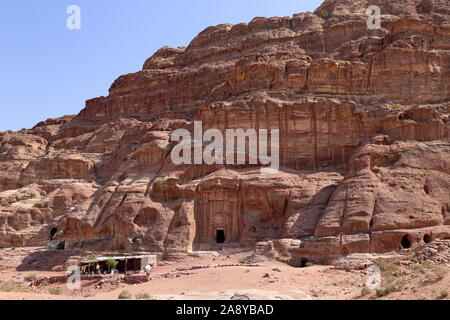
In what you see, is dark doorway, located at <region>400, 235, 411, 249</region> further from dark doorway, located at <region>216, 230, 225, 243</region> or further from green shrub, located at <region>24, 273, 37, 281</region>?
green shrub, located at <region>24, 273, 37, 281</region>

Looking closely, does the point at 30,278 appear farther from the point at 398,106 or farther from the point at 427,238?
the point at 398,106

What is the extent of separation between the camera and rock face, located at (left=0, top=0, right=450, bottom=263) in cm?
3156

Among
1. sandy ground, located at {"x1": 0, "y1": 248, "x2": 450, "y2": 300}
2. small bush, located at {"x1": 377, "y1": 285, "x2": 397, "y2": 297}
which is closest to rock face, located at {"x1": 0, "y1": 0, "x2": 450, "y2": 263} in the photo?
sandy ground, located at {"x1": 0, "y1": 248, "x2": 450, "y2": 300}

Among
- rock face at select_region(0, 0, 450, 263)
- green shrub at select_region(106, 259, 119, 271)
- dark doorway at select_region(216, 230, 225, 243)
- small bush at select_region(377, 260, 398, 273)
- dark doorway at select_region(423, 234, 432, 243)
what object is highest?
rock face at select_region(0, 0, 450, 263)

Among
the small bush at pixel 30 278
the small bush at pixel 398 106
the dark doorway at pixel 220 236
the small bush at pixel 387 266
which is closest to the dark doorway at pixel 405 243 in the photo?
the small bush at pixel 387 266

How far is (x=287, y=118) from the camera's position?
4106cm

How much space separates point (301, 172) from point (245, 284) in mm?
15150

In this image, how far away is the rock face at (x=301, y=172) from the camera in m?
31.6

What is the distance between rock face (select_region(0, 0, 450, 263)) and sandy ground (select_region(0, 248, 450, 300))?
295 cm

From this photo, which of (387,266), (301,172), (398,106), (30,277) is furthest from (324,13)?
(30,277)

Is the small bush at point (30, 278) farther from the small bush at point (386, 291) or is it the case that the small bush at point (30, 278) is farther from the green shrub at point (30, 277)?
the small bush at point (386, 291)
